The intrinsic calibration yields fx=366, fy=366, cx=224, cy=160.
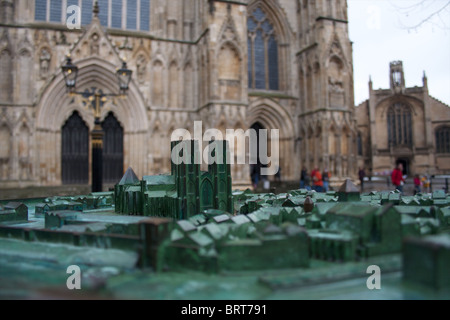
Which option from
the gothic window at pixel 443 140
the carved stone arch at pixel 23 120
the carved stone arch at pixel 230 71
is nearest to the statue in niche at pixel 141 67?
the carved stone arch at pixel 230 71

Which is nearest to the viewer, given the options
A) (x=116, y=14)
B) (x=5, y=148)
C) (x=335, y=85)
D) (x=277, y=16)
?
(x=5, y=148)

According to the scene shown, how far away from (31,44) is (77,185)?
6.28 metres

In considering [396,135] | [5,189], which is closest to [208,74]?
[5,189]

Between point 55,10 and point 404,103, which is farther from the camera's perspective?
point 404,103

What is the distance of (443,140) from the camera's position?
139ft

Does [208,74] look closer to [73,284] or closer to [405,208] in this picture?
[405,208]

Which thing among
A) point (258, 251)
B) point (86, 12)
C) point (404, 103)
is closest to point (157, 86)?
point (86, 12)

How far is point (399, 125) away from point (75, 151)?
38525 millimetres

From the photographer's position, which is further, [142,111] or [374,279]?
[142,111]

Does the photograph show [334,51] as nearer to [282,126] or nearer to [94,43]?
[282,126]

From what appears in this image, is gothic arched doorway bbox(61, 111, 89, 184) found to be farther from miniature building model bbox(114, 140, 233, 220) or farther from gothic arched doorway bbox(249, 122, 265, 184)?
miniature building model bbox(114, 140, 233, 220)

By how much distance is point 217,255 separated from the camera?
1.86 metres

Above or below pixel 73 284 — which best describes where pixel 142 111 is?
above

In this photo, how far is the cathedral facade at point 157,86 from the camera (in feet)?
50.8
